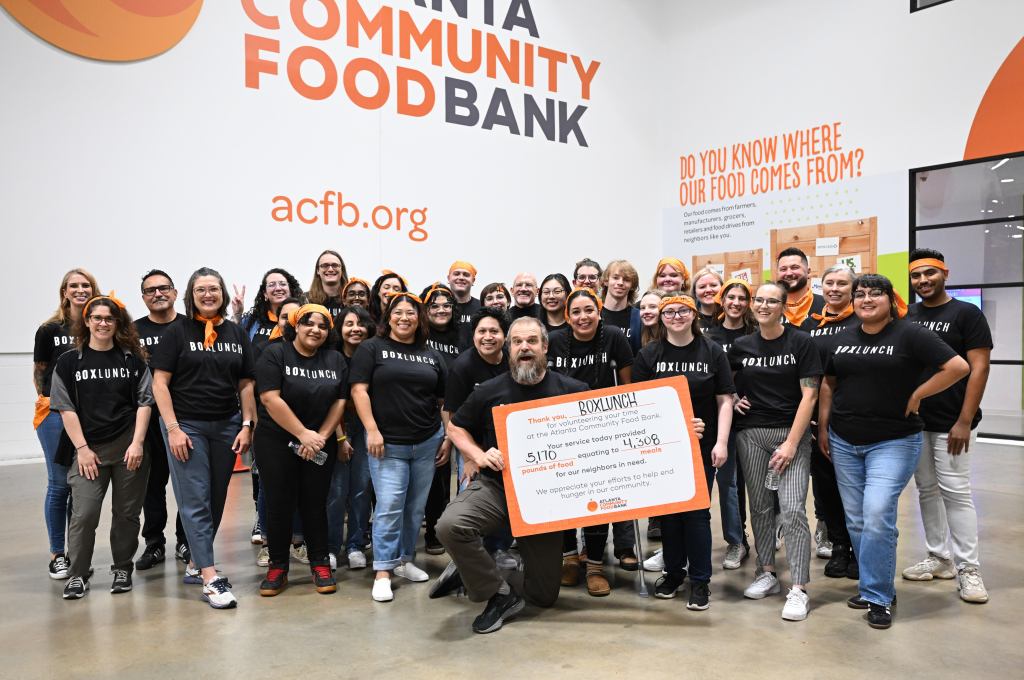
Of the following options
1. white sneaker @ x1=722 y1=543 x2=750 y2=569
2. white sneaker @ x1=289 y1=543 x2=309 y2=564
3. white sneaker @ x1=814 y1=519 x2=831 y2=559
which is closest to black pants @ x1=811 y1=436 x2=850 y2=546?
white sneaker @ x1=814 y1=519 x2=831 y2=559

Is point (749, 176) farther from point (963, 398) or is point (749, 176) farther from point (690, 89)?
point (963, 398)

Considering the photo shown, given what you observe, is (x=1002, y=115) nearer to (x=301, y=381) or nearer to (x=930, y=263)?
(x=930, y=263)

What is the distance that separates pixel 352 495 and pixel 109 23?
6.01 metres

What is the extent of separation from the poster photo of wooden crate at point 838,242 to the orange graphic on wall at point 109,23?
7.80 metres

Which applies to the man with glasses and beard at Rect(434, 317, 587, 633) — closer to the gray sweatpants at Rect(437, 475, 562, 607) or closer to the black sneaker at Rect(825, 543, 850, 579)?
the gray sweatpants at Rect(437, 475, 562, 607)

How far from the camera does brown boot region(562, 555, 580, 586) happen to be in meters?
4.01

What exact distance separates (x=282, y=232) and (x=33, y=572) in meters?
5.01

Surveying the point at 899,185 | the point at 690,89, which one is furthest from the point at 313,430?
the point at 690,89

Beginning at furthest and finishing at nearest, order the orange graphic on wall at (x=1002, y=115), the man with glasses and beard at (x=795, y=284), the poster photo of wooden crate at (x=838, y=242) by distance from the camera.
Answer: the poster photo of wooden crate at (x=838, y=242)
the orange graphic on wall at (x=1002, y=115)
the man with glasses and beard at (x=795, y=284)

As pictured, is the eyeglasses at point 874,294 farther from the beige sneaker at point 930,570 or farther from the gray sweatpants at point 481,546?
the gray sweatpants at point 481,546

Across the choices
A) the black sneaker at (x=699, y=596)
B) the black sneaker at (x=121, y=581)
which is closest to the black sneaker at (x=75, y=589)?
the black sneaker at (x=121, y=581)

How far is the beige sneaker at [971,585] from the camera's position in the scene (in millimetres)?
3637

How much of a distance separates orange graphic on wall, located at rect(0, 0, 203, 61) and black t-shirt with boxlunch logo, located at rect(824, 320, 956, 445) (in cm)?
747

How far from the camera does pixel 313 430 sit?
3871 mm
